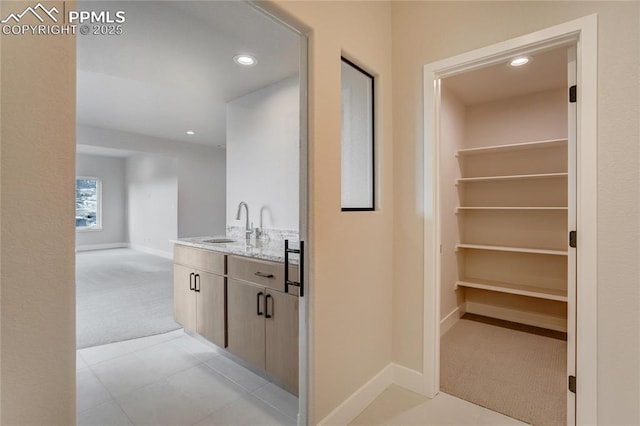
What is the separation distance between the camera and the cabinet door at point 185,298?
2908 millimetres

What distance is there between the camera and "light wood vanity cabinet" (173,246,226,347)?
2.58 meters

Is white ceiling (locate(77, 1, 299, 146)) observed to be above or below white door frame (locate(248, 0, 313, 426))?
above

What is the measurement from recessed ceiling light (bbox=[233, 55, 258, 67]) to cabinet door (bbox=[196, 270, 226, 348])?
191 cm

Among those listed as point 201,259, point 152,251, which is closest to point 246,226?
point 201,259

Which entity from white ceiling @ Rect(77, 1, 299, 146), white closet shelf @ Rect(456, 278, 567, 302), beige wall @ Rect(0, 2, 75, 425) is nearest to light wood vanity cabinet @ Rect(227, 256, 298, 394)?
beige wall @ Rect(0, 2, 75, 425)

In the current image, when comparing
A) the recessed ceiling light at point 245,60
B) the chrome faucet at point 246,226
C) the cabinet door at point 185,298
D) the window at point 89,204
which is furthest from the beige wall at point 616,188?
the window at point 89,204

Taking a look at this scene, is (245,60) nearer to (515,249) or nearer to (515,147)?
(515,147)

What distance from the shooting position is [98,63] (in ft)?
9.15

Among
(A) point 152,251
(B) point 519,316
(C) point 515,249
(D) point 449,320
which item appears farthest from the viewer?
(A) point 152,251

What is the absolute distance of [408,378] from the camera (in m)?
2.17

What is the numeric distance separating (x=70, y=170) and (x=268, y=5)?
1.11 m

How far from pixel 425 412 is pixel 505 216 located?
2532mm

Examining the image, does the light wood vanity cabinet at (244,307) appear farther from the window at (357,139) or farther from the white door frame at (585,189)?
the white door frame at (585,189)

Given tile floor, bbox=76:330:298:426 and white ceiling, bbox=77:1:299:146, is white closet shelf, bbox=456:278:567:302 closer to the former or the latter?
tile floor, bbox=76:330:298:426
